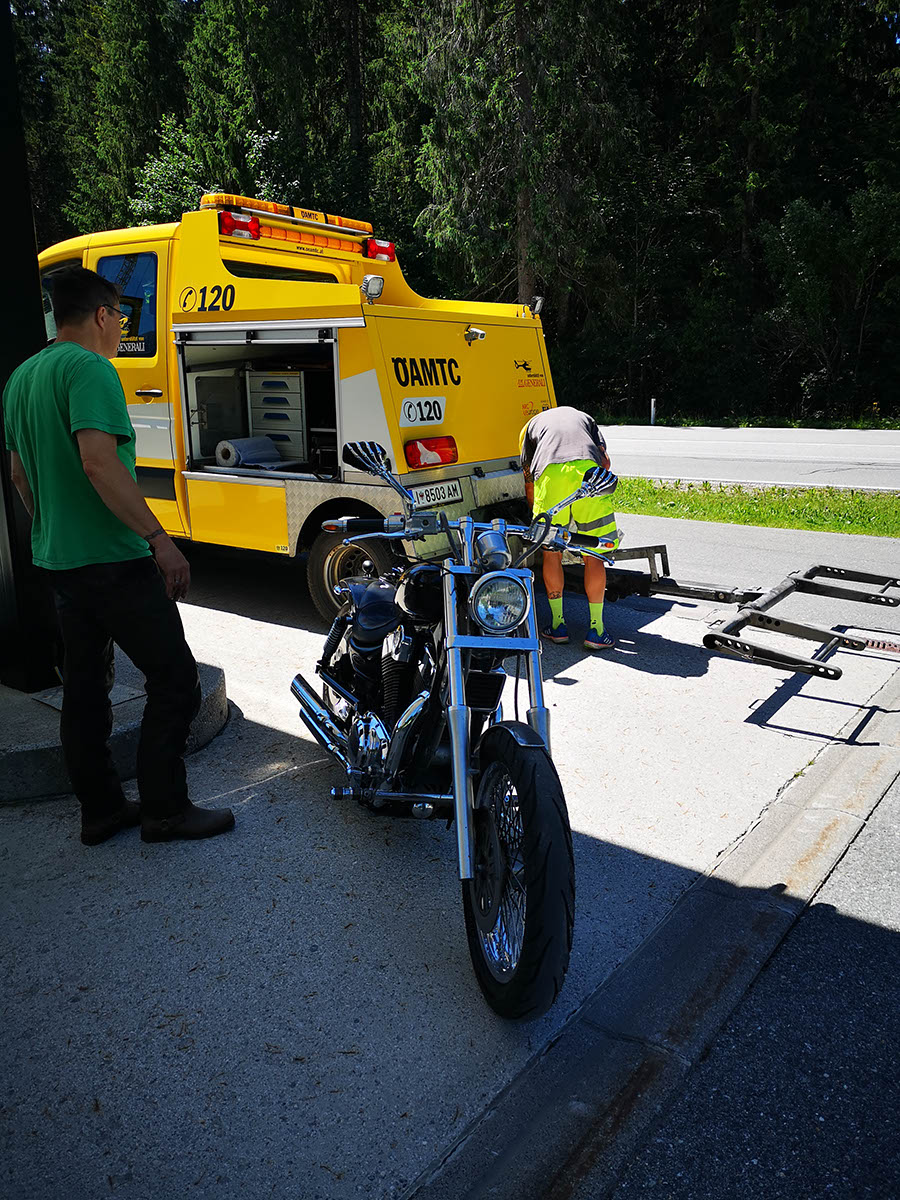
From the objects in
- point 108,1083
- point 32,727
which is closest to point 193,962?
point 108,1083

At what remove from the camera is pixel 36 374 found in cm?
338

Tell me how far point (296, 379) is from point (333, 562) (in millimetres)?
1782

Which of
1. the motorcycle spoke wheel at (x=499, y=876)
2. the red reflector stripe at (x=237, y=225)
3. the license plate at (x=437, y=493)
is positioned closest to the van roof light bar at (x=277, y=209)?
the red reflector stripe at (x=237, y=225)

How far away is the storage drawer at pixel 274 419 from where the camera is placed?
A: 748cm

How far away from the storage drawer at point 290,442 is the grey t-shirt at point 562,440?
2.02 meters

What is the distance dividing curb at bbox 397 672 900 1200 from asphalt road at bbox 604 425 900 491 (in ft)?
33.0

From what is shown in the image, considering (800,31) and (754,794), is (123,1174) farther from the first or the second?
(800,31)

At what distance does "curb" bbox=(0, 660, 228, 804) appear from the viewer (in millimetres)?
4059

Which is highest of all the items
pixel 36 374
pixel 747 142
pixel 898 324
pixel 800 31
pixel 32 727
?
pixel 800 31

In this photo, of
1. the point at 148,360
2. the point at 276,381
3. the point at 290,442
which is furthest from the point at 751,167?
the point at 148,360

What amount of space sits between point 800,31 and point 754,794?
97.1ft

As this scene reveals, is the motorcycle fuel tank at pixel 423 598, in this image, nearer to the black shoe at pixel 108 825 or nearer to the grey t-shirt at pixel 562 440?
the black shoe at pixel 108 825

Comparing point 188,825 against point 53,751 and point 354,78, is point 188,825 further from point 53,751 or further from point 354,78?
point 354,78

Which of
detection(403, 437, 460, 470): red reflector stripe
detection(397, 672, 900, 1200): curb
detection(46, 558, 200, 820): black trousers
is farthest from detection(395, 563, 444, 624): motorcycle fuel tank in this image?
detection(403, 437, 460, 470): red reflector stripe
